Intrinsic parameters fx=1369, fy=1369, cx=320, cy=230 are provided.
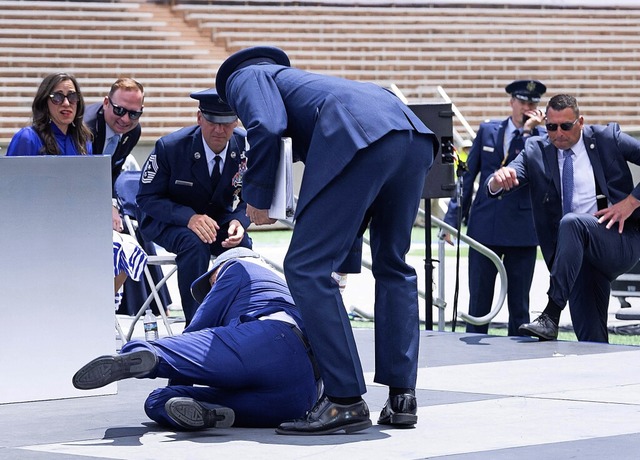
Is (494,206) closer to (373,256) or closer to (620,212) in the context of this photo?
(620,212)

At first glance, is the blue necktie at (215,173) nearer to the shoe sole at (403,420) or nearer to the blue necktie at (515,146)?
the blue necktie at (515,146)

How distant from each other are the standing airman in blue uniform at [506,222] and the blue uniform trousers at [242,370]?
4.19 meters

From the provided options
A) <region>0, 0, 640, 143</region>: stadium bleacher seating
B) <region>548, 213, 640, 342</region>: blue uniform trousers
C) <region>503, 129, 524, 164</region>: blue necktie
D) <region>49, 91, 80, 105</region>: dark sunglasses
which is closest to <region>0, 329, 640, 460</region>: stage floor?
<region>548, 213, 640, 342</region>: blue uniform trousers

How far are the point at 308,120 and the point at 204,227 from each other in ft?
8.17

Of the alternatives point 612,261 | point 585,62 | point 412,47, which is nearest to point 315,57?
point 412,47

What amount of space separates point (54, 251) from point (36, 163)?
388 millimetres

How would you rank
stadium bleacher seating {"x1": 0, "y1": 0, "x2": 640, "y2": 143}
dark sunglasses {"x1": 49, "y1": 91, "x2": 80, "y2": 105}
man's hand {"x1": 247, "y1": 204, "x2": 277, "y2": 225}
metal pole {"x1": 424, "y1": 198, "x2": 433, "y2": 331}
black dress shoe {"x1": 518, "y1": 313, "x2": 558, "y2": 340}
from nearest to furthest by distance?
1. man's hand {"x1": 247, "y1": 204, "x2": 277, "y2": 225}
2. dark sunglasses {"x1": 49, "y1": 91, "x2": 80, "y2": 105}
3. black dress shoe {"x1": 518, "y1": 313, "x2": 558, "y2": 340}
4. metal pole {"x1": 424, "y1": 198, "x2": 433, "y2": 331}
5. stadium bleacher seating {"x1": 0, "y1": 0, "x2": 640, "y2": 143}

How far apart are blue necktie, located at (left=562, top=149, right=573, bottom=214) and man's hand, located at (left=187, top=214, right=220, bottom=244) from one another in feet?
6.81

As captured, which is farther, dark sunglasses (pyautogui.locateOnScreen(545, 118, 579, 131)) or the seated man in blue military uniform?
dark sunglasses (pyautogui.locateOnScreen(545, 118, 579, 131))

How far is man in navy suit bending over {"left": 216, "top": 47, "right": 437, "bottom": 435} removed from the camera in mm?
4863

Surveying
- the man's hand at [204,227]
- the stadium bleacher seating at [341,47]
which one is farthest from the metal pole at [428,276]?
the stadium bleacher seating at [341,47]

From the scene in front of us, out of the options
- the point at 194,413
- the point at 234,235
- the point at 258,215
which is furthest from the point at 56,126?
the point at 194,413

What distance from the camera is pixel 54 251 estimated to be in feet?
19.4

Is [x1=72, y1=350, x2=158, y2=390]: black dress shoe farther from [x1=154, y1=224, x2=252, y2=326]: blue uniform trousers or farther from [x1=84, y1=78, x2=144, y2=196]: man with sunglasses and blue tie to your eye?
[x1=84, y1=78, x2=144, y2=196]: man with sunglasses and blue tie
